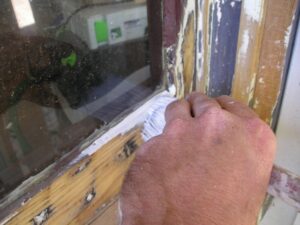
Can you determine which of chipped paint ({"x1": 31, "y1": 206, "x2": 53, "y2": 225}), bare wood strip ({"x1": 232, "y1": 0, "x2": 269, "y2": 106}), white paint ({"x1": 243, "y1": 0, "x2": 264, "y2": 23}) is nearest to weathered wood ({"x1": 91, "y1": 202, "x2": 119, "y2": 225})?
chipped paint ({"x1": 31, "y1": 206, "x2": 53, "y2": 225})

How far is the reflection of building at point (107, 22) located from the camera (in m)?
0.57

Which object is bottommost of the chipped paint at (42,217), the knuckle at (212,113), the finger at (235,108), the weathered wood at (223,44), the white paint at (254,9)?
the chipped paint at (42,217)

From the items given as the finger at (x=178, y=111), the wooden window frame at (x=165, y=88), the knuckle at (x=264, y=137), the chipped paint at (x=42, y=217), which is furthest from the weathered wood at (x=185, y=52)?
the chipped paint at (x=42, y=217)

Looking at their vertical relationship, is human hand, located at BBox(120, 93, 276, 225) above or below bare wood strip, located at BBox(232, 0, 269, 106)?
below

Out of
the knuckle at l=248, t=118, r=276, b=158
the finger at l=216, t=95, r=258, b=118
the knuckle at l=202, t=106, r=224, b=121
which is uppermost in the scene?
the knuckle at l=202, t=106, r=224, b=121

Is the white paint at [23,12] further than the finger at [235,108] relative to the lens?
No

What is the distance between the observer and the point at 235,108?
0.60 meters

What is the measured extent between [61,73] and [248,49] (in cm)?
35

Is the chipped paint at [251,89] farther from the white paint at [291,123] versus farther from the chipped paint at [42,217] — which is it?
the chipped paint at [42,217]

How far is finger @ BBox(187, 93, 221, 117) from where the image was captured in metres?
0.58

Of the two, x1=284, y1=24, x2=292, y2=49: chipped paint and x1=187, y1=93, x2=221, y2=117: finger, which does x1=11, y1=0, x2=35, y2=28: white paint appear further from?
x1=284, y1=24, x2=292, y2=49: chipped paint

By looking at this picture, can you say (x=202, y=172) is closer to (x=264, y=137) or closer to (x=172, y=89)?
(x=264, y=137)

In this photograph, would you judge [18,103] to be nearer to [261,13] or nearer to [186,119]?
[186,119]

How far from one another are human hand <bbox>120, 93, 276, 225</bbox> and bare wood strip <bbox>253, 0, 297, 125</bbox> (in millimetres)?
121
